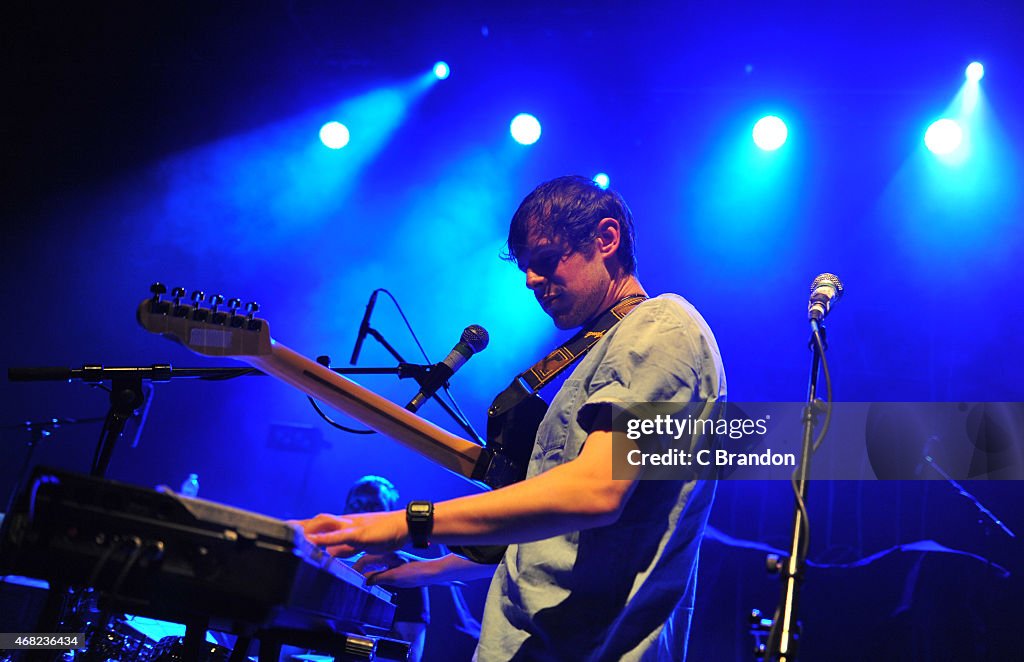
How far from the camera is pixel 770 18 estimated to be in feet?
21.0

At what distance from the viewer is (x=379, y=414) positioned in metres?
3.29

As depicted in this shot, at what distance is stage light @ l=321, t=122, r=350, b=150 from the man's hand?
6.88m

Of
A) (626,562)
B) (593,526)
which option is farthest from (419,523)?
(626,562)

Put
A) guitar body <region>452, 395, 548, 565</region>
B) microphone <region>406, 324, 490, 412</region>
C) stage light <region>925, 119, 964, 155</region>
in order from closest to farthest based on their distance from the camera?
guitar body <region>452, 395, 548, 565</region>, microphone <region>406, 324, 490, 412</region>, stage light <region>925, 119, 964, 155</region>

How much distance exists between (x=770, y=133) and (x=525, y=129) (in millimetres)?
2433

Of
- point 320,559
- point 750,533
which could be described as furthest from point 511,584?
point 750,533

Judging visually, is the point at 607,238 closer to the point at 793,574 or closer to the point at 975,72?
the point at 793,574

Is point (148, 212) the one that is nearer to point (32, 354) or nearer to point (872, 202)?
point (32, 354)

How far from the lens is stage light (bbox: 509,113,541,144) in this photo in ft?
24.8

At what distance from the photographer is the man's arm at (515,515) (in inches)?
68.4

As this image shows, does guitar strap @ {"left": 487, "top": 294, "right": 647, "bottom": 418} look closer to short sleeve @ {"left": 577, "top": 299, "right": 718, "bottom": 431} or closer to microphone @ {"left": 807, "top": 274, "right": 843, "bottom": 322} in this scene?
short sleeve @ {"left": 577, "top": 299, "right": 718, "bottom": 431}

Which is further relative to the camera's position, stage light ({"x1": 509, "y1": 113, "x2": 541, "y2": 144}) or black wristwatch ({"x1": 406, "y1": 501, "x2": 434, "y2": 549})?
stage light ({"x1": 509, "y1": 113, "x2": 541, "y2": 144})

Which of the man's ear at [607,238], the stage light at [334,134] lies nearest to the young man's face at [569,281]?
the man's ear at [607,238]

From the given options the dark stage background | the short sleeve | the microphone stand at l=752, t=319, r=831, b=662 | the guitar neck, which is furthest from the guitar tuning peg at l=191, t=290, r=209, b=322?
the dark stage background
